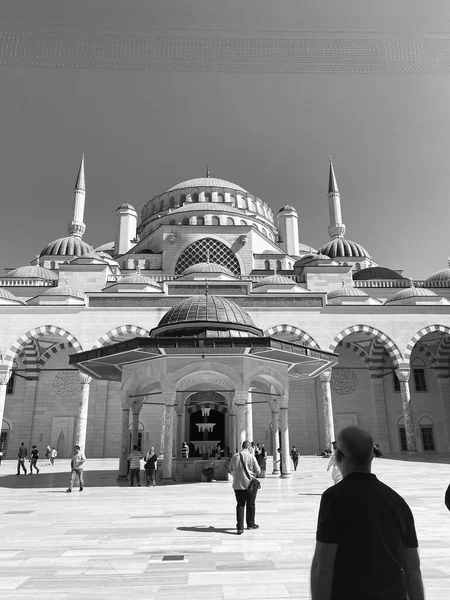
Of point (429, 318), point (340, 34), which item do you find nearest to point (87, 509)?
point (340, 34)

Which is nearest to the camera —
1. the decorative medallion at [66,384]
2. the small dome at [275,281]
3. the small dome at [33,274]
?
the small dome at [275,281]

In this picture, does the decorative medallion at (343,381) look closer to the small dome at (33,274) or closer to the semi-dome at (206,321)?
the semi-dome at (206,321)

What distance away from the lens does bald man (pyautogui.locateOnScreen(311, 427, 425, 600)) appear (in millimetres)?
1568

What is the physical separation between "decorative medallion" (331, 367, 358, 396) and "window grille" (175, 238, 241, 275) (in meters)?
8.40

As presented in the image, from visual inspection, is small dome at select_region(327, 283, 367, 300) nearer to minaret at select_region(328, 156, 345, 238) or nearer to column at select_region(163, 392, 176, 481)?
minaret at select_region(328, 156, 345, 238)

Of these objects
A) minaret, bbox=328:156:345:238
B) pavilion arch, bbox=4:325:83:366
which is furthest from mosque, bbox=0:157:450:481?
minaret, bbox=328:156:345:238

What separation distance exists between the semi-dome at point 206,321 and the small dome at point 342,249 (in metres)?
19.8

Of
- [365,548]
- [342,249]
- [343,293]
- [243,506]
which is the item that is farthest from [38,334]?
[342,249]

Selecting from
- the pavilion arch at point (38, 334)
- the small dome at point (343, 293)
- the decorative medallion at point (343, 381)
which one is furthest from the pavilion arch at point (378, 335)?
the pavilion arch at point (38, 334)

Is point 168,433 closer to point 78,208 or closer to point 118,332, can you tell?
point 118,332

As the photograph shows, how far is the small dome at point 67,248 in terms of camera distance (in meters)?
29.4

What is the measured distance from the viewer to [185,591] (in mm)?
3119

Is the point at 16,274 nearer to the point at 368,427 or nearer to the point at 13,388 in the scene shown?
the point at 13,388

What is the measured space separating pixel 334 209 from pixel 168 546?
3178 centimetres
